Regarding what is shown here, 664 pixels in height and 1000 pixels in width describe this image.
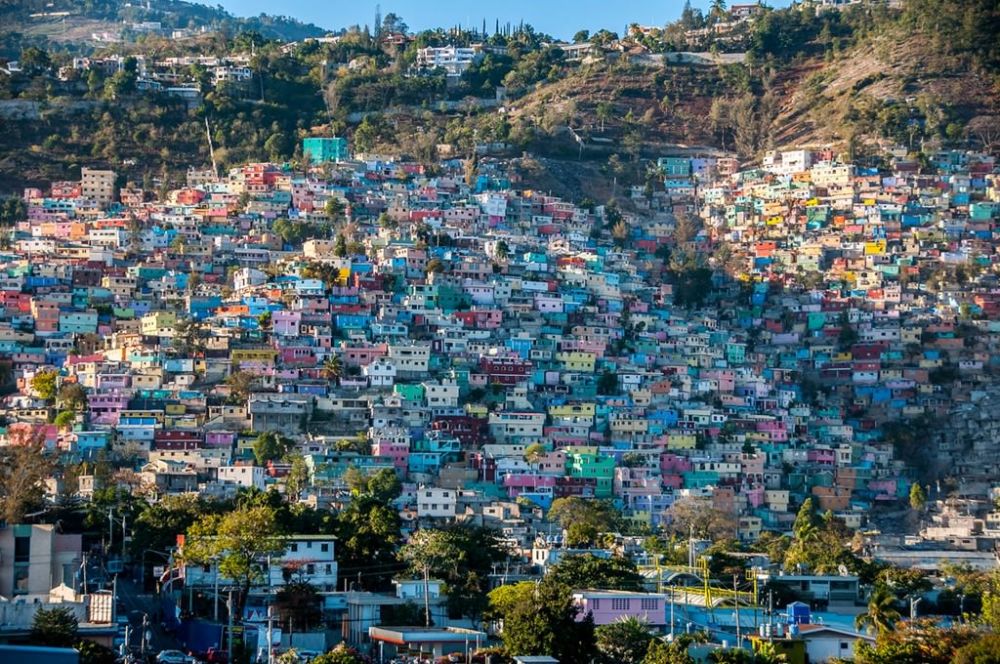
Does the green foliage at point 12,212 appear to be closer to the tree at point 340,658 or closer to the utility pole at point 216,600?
the utility pole at point 216,600

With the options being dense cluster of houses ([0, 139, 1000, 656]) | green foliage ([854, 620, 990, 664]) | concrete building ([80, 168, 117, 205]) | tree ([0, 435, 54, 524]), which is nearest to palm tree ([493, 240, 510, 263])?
dense cluster of houses ([0, 139, 1000, 656])

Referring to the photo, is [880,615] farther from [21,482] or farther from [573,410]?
[573,410]

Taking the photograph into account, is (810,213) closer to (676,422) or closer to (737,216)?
(737,216)

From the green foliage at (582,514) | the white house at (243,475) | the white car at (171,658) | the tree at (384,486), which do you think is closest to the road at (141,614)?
the white car at (171,658)

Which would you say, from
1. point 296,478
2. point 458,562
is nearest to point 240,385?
point 296,478

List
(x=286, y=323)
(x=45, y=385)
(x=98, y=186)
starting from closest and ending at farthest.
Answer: (x=45, y=385) < (x=286, y=323) < (x=98, y=186)

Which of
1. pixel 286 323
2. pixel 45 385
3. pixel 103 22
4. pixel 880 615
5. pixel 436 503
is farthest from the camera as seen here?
pixel 103 22
